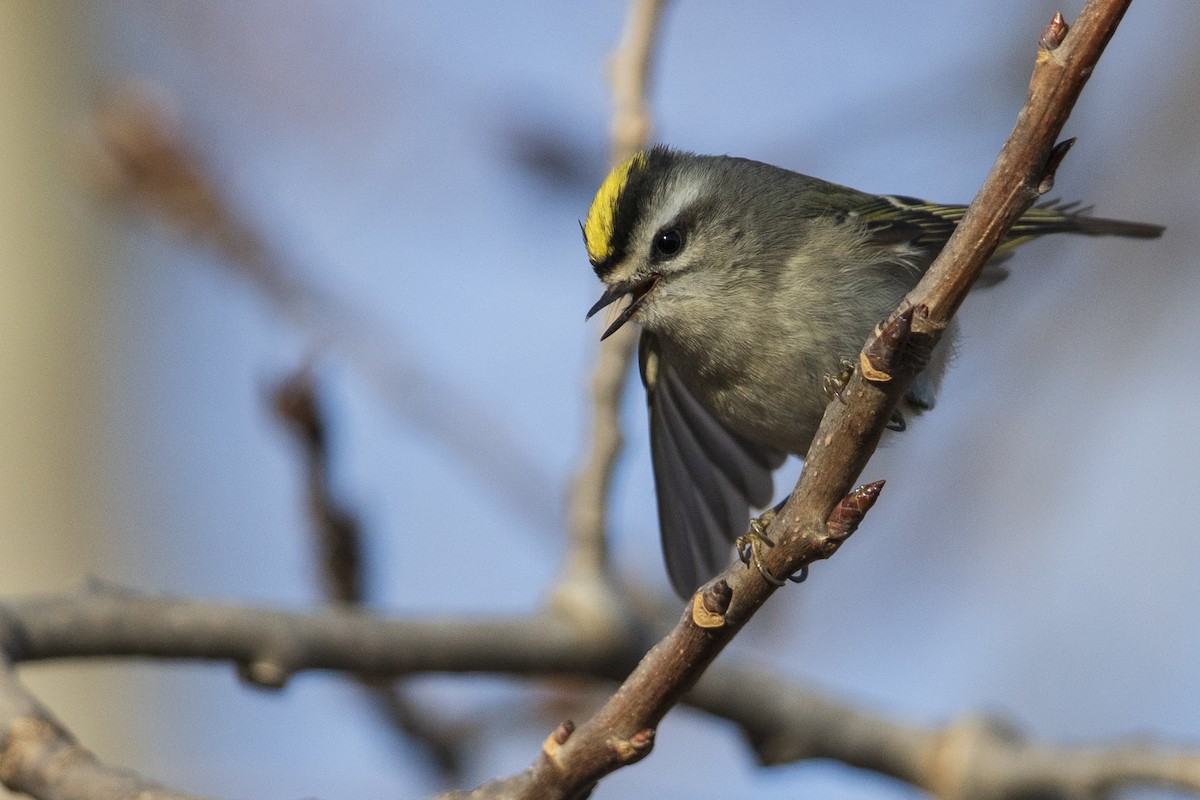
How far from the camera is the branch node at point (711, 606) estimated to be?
1.31 m

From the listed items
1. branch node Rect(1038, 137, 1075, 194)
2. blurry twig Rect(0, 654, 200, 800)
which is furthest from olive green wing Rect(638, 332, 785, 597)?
branch node Rect(1038, 137, 1075, 194)

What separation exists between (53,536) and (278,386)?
1998 mm

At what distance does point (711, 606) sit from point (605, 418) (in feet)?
3.49

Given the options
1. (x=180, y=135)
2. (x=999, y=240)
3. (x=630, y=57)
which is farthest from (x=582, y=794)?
(x=180, y=135)

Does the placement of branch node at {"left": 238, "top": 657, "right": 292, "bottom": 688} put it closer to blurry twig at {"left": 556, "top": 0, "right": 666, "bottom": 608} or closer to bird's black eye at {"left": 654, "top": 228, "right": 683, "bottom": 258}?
blurry twig at {"left": 556, "top": 0, "right": 666, "bottom": 608}

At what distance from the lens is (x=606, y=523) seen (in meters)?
2.43

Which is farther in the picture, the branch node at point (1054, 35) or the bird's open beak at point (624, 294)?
the bird's open beak at point (624, 294)

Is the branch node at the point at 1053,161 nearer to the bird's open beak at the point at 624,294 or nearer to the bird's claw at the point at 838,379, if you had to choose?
the bird's claw at the point at 838,379

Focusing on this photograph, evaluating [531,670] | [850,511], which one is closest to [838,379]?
[850,511]

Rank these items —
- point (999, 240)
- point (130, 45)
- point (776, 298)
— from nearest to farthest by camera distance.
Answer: point (999, 240)
point (776, 298)
point (130, 45)

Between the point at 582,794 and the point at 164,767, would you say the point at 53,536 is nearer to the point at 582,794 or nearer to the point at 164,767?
the point at 164,767

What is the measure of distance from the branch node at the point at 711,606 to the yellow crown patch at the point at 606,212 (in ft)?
3.44

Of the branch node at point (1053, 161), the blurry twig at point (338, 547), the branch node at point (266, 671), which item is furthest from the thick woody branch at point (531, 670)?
the branch node at point (1053, 161)

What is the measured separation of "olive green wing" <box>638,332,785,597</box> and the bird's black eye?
0.26 meters
